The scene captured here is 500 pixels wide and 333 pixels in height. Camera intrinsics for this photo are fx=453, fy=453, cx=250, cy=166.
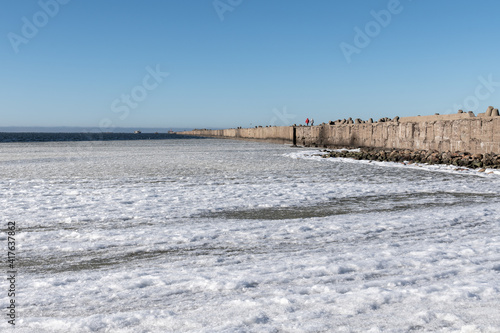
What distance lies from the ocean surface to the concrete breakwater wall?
25.6 feet

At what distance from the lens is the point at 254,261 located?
3.40 metres

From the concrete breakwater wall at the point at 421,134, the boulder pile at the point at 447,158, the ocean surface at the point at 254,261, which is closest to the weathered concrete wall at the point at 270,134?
the concrete breakwater wall at the point at 421,134

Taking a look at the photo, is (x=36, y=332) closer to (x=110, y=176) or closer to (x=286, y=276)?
(x=286, y=276)

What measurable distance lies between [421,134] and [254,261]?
598 inches

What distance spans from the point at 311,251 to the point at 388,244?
71 centimetres

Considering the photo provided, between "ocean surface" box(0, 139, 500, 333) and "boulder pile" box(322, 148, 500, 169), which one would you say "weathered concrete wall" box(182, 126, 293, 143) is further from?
"ocean surface" box(0, 139, 500, 333)

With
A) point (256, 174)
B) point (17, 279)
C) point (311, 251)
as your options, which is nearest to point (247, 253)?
point (311, 251)

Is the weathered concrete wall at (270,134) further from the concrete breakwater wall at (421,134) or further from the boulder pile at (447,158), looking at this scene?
the boulder pile at (447,158)

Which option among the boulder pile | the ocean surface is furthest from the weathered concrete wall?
the ocean surface

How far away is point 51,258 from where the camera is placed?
354cm

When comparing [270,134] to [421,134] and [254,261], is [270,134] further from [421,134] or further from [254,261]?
[254,261]

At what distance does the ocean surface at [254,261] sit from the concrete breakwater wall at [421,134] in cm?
779

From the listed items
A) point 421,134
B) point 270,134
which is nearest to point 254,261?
point 421,134

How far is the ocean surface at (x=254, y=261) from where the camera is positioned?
7.80 ft
